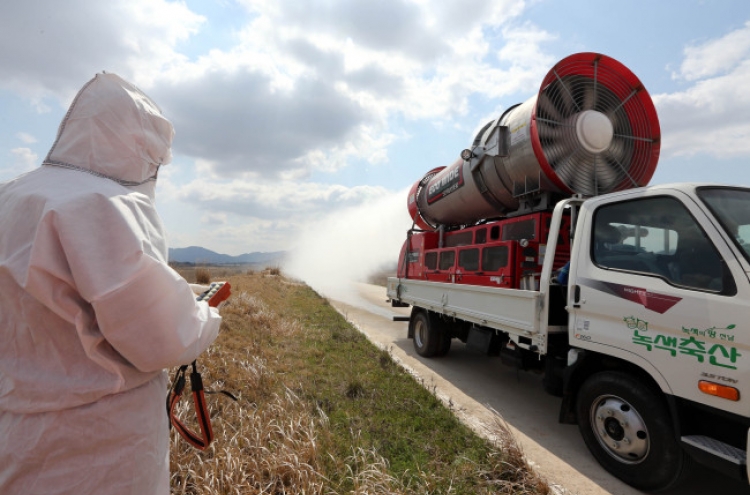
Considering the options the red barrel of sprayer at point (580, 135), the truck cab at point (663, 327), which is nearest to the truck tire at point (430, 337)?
the red barrel of sprayer at point (580, 135)

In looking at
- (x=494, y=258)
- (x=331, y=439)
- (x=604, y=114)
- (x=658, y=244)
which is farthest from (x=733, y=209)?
(x=331, y=439)

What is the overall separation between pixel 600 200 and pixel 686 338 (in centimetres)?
153

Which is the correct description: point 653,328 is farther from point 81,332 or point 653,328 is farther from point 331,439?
point 81,332

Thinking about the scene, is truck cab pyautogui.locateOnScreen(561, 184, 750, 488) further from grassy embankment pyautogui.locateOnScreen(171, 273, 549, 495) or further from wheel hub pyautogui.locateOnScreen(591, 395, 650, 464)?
grassy embankment pyautogui.locateOnScreen(171, 273, 549, 495)

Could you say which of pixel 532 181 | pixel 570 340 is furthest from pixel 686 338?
pixel 532 181

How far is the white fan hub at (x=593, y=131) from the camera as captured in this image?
15.6 feet

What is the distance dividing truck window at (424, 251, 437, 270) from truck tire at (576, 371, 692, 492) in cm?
382

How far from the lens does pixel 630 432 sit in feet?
10.8

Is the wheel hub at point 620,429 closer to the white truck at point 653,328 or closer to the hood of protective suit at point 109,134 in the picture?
the white truck at point 653,328

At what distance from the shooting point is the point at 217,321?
1.57m

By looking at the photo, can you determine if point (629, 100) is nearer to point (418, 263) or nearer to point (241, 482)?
point (418, 263)

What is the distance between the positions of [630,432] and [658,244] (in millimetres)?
1531

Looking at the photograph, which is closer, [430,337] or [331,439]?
[331,439]

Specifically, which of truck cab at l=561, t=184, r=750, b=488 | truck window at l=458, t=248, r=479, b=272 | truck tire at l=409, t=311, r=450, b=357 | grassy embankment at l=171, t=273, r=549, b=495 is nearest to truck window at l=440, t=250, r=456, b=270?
A: truck window at l=458, t=248, r=479, b=272
